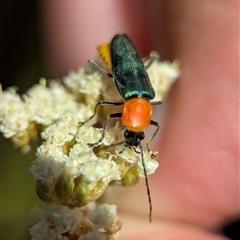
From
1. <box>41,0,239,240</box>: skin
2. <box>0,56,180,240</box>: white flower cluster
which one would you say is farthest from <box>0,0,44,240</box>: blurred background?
<box>41,0,239,240</box>: skin

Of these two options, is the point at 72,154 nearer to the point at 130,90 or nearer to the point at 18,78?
the point at 130,90

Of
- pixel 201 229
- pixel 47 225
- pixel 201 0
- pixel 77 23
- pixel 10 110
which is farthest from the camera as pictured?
pixel 77 23

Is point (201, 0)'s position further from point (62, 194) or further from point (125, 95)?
point (62, 194)

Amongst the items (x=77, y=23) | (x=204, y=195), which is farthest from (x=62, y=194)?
(x=77, y=23)

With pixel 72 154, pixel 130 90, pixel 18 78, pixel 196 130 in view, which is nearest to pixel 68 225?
pixel 72 154

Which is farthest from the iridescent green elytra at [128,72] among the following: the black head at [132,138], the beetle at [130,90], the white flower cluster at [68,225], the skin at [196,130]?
the white flower cluster at [68,225]

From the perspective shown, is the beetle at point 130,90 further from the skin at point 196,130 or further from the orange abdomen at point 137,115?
the skin at point 196,130

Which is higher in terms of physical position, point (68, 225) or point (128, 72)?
point (128, 72)
